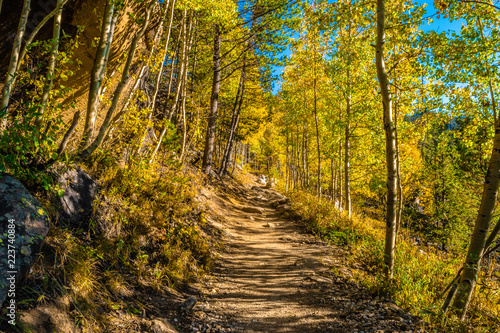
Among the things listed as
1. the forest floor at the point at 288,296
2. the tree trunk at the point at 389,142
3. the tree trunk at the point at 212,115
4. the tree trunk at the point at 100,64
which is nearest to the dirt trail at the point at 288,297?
the forest floor at the point at 288,296

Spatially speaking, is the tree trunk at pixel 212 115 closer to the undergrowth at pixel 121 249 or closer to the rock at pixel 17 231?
the undergrowth at pixel 121 249

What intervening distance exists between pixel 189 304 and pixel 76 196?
2532mm

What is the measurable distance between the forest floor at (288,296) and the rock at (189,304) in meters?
0.10

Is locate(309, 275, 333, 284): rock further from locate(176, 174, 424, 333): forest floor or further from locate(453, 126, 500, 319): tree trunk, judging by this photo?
locate(453, 126, 500, 319): tree trunk

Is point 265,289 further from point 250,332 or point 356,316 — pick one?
point 356,316

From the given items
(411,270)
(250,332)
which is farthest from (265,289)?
(411,270)

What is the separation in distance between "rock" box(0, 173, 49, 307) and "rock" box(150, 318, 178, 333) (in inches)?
61.2

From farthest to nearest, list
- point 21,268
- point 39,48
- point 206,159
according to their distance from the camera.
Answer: point 206,159 → point 39,48 → point 21,268

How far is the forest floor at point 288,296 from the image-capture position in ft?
12.5

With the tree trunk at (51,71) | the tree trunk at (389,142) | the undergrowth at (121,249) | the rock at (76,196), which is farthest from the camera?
the tree trunk at (389,142)

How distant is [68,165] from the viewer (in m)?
3.60

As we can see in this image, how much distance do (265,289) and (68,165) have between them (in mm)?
4234

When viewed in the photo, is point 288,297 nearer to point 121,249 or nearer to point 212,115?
point 121,249

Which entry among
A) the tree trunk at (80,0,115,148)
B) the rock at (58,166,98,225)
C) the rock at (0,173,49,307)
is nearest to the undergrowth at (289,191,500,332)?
the rock at (0,173,49,307)
